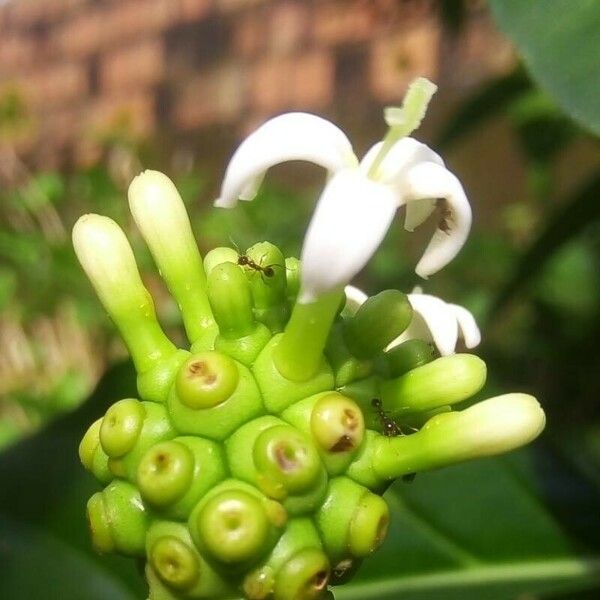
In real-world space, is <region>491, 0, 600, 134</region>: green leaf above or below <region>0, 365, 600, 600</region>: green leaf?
above

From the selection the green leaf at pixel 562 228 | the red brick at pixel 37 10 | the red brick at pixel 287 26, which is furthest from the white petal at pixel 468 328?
the red brick at pixel 37 10

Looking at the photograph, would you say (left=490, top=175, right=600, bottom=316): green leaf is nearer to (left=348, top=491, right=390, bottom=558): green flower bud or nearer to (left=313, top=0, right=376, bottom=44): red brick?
(left=348, top=491, right=390, bottom=558): green flower bud

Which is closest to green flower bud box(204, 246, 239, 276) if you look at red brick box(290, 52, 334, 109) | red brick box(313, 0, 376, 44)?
red brick box(313, 0, 376, 44)

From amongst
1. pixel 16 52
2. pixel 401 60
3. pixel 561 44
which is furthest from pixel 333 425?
pixel 16 52

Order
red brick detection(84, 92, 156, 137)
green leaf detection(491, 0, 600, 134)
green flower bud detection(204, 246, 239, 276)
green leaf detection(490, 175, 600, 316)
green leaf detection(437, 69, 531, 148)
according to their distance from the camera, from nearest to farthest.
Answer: green flower bud detection(204, 246, 239, 276)
green leaf detection(491, 0, 600, 134)
green leaf detection(490, 175, 600, 316)
green leaf detection(437, 69, 531, 148)
red brick detection(84, 92, 156, 137)

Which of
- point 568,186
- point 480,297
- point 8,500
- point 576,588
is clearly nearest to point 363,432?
point 8,500

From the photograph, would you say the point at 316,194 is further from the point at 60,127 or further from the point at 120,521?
the point at 120,521

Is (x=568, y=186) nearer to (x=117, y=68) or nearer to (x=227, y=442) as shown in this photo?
(x=117, y=68)
